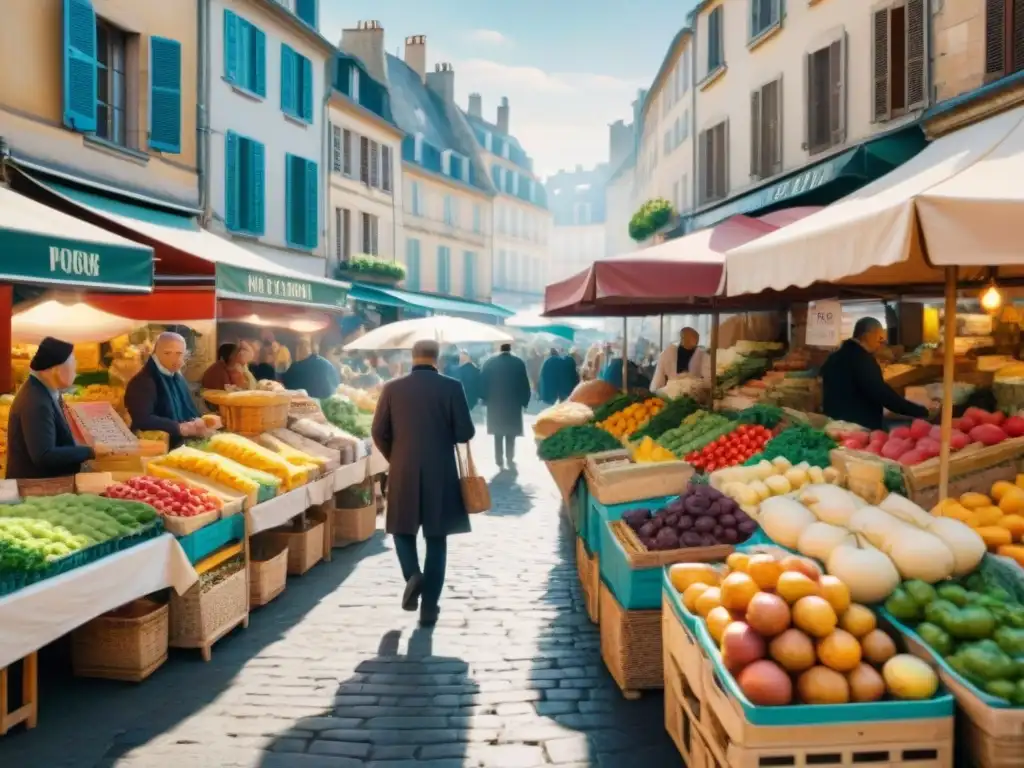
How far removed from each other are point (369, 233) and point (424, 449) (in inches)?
881

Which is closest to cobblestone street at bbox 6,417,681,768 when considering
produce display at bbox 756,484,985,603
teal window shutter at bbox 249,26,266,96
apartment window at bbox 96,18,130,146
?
produce display at bbox 756,484,985,603

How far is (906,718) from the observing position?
2975 mm

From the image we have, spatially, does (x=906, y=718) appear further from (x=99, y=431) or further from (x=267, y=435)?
(x=267, y=435)

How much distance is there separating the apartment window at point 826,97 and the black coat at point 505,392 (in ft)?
19.9

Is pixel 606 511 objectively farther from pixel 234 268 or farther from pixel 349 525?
pixel 234 268

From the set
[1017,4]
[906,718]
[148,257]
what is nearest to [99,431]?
[148,257]

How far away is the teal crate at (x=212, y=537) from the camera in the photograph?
5.64m

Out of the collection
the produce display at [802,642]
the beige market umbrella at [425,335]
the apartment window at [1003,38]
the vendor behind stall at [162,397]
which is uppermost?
the apartment window at [1003,38]

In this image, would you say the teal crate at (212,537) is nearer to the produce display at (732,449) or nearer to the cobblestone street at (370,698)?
the cobblestone street at (370,698)

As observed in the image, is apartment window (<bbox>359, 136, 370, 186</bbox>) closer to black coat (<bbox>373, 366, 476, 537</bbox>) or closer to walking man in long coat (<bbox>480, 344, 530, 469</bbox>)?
walking man in long coat (<bbox>480, 344, 530, 469</bbox>)

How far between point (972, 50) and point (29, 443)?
10.3 meters

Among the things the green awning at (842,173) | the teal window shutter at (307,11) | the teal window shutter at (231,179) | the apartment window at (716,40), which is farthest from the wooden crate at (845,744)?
the teal window shutter at (307,11)

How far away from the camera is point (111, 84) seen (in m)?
13.7

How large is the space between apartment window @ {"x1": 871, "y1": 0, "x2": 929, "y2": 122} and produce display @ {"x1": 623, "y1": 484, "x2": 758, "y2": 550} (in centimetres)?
878
